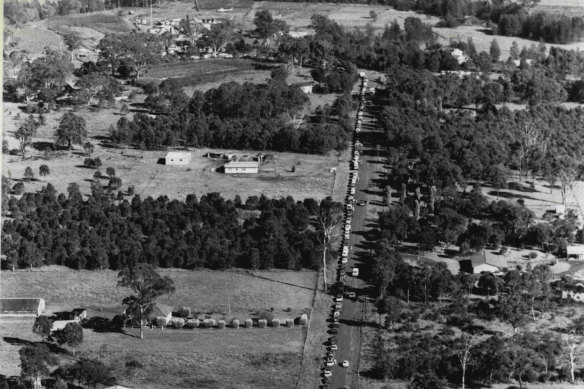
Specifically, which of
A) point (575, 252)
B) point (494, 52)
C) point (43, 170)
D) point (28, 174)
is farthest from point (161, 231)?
point (494, 52)

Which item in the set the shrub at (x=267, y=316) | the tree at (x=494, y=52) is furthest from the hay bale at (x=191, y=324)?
the tree at (x=494, y=52)

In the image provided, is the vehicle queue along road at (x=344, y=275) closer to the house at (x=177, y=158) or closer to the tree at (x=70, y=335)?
the tree at (x=70, y=335)

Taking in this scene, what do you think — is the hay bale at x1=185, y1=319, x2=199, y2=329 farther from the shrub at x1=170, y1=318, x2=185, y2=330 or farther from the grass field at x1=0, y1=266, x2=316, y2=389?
the grass field at x1=0, y1=266, x2=316, y2=389

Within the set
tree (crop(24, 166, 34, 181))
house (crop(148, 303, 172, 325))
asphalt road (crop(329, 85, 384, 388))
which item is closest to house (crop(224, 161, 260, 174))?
asphalt road (crop(329, 85, 384, 388))

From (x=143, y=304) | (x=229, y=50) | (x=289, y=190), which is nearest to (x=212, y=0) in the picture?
(x=229, y=50)

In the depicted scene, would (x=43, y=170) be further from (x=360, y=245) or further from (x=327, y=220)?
(x=360, y=245)

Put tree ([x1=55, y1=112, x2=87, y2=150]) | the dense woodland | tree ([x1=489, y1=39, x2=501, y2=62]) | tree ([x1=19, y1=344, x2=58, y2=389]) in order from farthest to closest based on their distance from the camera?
tree ([x1=489, y1=39, x2=501, y2=62])
tree ([x1=55, y1=112, x2=87, y2=150])
the dense woodland
tree ([x1=19, y1=344, x2=58, y2=389])

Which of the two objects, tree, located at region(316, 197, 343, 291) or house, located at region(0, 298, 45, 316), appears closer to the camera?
house, located at region(0, 298, 45, 316)
